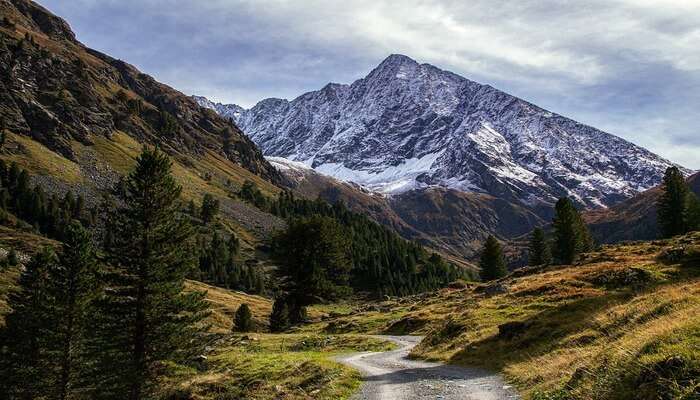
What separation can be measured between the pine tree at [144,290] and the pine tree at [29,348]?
48.8ft

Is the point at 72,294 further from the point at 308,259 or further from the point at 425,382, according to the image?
the point at 425,382

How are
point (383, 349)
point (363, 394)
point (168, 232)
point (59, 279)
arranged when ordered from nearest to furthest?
A: point (363, 394) < point (168, 232) < point (383, 349) < point (59, 279)

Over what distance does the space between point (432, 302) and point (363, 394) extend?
192ft

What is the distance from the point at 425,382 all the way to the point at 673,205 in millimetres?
99660

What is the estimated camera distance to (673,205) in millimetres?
103312

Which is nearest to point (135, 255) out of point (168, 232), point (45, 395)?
point (168, 232)

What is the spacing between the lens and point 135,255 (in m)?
39.2

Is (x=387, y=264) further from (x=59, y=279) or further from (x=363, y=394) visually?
(x=363, y=394)

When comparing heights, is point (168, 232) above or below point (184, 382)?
above

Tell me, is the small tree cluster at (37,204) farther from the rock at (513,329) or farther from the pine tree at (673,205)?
Answer: the pine tree at (673,205)

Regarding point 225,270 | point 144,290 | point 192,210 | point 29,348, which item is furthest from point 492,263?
point 192,210

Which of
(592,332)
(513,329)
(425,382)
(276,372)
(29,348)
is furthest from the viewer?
(29,348)

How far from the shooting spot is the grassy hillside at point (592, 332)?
1406cm

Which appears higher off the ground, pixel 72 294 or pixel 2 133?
pixel 2 133
